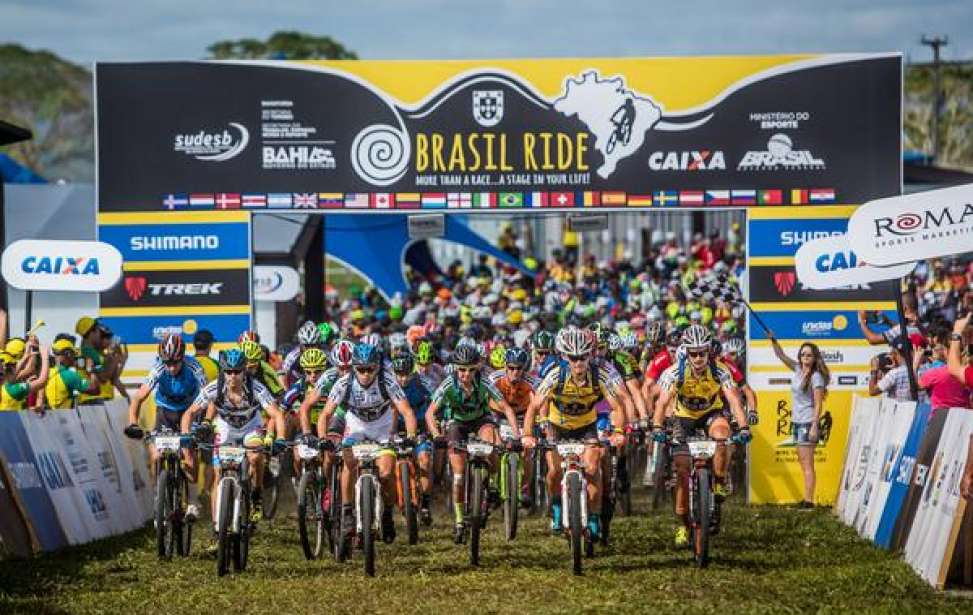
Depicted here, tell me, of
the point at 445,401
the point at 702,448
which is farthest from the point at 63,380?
the point at 702,448

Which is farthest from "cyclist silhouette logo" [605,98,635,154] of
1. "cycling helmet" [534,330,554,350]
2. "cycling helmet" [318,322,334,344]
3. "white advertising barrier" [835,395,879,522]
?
"white advertising barrier" [835,395,879,522]

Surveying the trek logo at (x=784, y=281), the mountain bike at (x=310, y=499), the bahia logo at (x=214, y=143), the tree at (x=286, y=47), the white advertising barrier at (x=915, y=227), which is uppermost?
the tree at (x=286, y=47)

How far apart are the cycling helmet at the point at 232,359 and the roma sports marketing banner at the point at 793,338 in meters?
7.78

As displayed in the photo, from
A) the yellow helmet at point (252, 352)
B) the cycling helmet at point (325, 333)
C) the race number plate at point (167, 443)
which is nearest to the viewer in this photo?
the race number plate at point (167, 443)

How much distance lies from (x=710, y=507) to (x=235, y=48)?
257ft

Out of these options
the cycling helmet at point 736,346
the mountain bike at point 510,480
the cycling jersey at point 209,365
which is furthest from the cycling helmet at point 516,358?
the cycling helmet at point 736,346

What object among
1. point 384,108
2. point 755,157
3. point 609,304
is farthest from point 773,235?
point 609,304

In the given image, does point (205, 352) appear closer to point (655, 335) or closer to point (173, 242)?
point (173, 242)

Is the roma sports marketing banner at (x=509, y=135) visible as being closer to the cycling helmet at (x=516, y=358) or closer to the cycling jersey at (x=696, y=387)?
the cycling helmet at (x=516, y=358)

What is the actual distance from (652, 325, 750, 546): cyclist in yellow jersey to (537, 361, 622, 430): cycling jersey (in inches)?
19.6

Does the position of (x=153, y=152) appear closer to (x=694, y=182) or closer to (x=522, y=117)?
(x=522, y=117)

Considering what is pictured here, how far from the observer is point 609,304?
3359 centimetres

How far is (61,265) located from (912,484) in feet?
31.5

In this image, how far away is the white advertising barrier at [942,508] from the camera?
1216cm
